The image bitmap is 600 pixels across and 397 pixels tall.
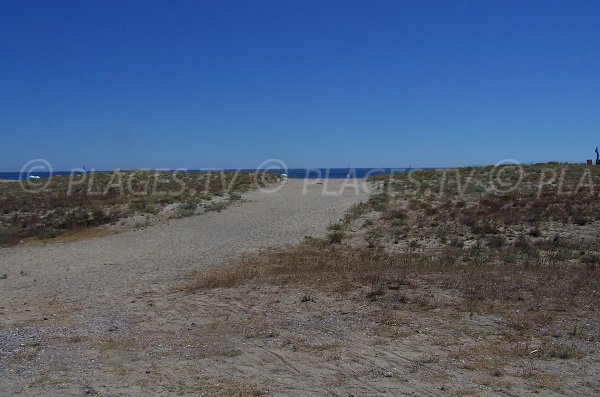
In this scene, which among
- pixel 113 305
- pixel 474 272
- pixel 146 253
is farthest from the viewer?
pixel 146 253

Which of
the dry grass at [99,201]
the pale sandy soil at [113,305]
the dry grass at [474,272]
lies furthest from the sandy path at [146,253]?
the dry grass at [99,201]

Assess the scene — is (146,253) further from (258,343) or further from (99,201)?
(99,201)

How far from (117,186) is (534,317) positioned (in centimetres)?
3314

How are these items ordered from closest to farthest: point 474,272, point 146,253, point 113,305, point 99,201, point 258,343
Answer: point 258,343
point 113,305
point 474,272
point 146,253
point 99,201

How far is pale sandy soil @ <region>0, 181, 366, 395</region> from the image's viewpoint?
6.50 m

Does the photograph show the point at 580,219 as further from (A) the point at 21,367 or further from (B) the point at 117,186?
(B) the point at 117,186

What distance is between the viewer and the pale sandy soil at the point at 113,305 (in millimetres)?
6496

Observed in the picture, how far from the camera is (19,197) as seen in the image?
34.4m

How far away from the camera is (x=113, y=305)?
10492mm

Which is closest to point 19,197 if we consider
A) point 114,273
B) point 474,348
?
point 114,273

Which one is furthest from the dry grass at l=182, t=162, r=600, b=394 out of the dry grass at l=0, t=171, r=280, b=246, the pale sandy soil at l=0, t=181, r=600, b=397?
the dry grass at l=0, t=171, r=280, b=246

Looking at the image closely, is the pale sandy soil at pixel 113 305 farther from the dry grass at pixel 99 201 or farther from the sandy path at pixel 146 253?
the dry grass at pixel 99 201

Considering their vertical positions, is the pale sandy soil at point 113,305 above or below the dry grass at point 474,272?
below

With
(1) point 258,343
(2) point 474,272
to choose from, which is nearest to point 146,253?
(2) point 474,272
